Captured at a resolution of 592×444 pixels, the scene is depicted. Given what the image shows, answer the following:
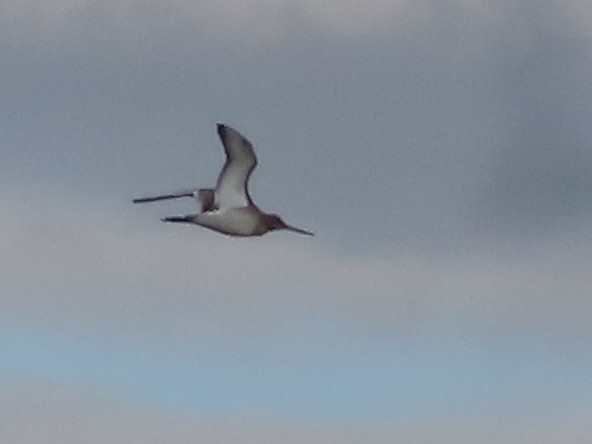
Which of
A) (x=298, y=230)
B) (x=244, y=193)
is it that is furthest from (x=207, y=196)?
(x=298, y=230)

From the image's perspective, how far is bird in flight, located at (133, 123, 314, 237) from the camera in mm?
23453

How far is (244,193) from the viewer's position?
80.7 ft

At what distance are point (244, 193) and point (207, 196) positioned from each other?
1.37 metres

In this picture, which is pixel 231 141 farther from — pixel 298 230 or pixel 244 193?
pixel 298 230

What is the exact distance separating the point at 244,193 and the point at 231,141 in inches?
54.2

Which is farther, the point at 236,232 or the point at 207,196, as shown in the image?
the point at 207,196

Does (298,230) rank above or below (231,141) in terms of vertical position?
below

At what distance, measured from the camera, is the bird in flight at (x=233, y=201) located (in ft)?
76.9

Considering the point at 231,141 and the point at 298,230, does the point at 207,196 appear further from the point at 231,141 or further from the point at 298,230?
the point at 298,230

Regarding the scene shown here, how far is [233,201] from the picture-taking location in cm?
2453

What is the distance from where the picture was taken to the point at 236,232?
76.4ft

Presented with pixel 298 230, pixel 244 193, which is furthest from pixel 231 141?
pixel 298 230

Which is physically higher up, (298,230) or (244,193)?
(244,193)

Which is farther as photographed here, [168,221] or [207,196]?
[207,196]
